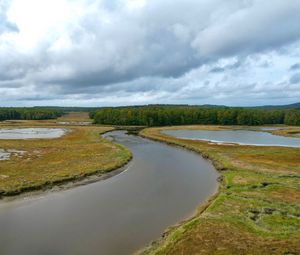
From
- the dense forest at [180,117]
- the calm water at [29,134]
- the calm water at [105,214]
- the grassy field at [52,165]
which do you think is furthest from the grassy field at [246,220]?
the dense forest at [180,117]

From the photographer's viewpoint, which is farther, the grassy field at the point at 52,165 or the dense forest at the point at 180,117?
the dense forest at the point at 180,117

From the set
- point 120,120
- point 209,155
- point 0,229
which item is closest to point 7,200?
point 0,229

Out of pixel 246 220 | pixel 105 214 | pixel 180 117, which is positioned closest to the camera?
pixel 246 220

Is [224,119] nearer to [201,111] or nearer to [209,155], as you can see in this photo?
[201,111]

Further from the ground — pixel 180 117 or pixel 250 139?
pixel 180 117

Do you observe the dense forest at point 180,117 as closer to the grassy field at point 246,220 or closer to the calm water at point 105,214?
the calm water at point 105,214

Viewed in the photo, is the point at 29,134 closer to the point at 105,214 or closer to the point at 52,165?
the point at 52,165

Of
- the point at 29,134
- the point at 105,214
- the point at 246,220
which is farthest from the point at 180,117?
the point at 246,220
